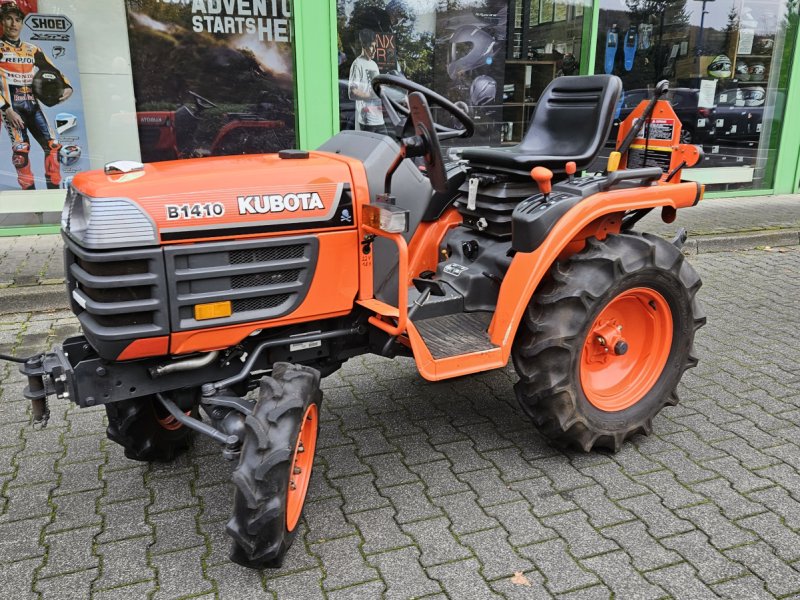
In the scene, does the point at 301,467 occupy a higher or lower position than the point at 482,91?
lower

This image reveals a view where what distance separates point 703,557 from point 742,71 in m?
8.20

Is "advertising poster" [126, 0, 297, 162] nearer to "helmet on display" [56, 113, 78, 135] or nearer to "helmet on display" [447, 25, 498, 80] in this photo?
"helmet on display" [56, 113, 78, 135]

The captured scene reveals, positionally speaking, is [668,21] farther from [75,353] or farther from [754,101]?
[75,353]

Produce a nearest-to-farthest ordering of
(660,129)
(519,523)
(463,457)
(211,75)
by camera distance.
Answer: (519,523) < (463,457) < (660,129) < (211,75)


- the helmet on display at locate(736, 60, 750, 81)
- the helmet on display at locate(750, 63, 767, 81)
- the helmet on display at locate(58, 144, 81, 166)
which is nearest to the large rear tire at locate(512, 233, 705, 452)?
the helmet on display at locate(58, 144, 81, 166)

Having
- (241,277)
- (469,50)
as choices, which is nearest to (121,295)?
(241,277)

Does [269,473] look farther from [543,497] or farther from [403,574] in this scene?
[543,497]

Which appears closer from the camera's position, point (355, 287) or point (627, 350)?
point (355, 287)

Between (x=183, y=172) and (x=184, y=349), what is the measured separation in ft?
2.16

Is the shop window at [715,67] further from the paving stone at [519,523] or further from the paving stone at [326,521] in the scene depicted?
the paving stone at [326,521]

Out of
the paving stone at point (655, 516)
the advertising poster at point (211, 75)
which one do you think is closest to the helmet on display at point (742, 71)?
the advertising poster at point (211, 75)

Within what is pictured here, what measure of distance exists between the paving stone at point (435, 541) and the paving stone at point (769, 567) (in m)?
0.97

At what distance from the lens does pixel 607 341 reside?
3.23 m

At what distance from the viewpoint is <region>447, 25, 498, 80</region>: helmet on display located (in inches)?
303
